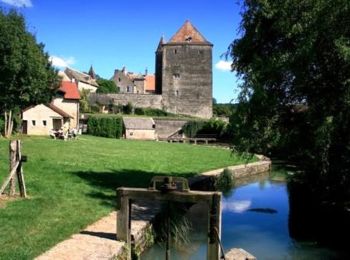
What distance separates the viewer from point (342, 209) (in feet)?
59.7

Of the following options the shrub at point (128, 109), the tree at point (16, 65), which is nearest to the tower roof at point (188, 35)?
the shrub at point (128, 109)

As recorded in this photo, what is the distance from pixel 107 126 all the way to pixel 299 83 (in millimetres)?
46925

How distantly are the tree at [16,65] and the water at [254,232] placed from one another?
2295 cm

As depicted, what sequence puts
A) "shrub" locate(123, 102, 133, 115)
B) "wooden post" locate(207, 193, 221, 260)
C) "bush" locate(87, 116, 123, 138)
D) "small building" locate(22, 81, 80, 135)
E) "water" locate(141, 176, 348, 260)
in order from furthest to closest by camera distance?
"shrub" locate(123, 102, 133, 115) < "bush" locate(87, 116, 123, 138) < "small building" locate(22, 81, 80, 135) < "water" locate(141, 176, 348, 260) < "wooden post" locate(207, 193, 221, 260)

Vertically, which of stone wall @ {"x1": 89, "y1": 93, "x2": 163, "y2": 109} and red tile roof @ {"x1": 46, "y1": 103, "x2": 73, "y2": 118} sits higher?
stone wall @ {"x1": 89, "y1": 93, "x2": 163, "y2": 109}

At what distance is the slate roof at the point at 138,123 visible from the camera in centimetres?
6216

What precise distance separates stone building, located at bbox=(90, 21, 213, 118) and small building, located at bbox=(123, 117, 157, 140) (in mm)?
15873

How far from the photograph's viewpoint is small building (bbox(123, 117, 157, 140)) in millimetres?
61781

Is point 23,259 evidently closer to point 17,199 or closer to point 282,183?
point 17,199

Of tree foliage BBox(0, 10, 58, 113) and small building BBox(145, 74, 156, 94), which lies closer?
tree foliage BBox(0, 10, 58, 113)

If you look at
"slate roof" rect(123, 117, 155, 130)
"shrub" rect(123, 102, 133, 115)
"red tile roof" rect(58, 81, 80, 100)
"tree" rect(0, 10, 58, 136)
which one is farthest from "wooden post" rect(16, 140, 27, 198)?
"shrub" rect(123, 102, 133, 115)

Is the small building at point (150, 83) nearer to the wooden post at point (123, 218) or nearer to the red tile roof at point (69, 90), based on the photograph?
the red tile roof at point (69, 90)

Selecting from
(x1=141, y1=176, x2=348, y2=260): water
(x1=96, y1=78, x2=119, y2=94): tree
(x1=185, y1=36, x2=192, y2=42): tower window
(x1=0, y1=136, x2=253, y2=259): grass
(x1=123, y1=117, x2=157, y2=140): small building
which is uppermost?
(x1=185, y1=36, x2=192, y2=42): tower window

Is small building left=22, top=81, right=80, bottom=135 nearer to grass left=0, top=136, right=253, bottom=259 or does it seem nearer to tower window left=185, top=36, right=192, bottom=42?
tower window left=185, top=36, right=192, bottom=42
